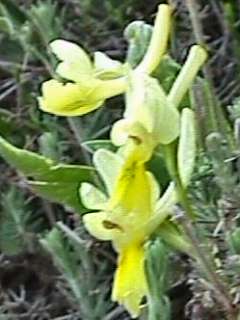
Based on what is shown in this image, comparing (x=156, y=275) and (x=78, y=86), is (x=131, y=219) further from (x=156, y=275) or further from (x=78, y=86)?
(x=156, y=275)

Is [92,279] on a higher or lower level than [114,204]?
lower

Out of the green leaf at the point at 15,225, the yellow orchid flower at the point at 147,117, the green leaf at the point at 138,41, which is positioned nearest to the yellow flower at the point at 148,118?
the yellow orchid flower at the point at 147,117

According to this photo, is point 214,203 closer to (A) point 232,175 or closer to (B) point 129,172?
(A) point 232,175

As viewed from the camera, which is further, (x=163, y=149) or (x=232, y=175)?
(x=232, y=175)

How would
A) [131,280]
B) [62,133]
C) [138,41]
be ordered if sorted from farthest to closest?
1. [62,133]
2. [138,41]
3. [131,280]

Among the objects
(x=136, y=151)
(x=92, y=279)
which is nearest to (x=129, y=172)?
(x=136, y=151)

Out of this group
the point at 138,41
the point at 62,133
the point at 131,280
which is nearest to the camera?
the point at 131,280

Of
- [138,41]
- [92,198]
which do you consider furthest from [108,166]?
[138,41]
